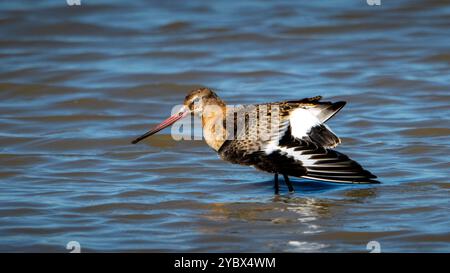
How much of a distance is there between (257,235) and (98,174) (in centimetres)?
254

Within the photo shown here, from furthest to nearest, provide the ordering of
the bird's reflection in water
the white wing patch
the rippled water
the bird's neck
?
the bird's neck, the white wing patch, the rippled water, the bird's reflection in water

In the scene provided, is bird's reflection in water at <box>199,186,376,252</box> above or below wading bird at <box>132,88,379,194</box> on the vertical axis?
below

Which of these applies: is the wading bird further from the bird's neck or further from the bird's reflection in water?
the bird's reflection in water

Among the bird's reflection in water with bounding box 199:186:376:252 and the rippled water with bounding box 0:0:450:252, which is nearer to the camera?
the bird's reflection in water with bounding box 199:186:376:252

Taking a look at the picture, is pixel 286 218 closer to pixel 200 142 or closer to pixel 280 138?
pixel 280 138

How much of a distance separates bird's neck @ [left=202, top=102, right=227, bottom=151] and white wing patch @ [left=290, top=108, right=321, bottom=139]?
672mm

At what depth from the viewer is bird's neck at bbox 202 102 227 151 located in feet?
26.5

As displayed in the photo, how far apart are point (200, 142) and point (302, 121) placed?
2.36 meters

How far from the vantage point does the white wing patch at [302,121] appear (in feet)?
25.5

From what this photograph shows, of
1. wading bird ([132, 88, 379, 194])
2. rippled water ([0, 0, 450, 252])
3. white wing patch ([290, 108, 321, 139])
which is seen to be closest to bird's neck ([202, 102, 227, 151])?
wading bird ([132, 88, 379, 194])

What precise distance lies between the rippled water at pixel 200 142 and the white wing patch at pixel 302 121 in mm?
601

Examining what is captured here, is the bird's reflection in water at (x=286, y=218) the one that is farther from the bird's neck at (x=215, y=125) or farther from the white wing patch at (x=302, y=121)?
the bird's neck at (x=215, y=125)

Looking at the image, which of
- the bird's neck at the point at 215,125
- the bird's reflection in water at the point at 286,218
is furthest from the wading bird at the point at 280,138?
the bird's reflection in water at the point at 286,218

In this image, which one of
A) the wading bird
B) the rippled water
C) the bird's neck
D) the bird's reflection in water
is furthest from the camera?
the bird's neck
